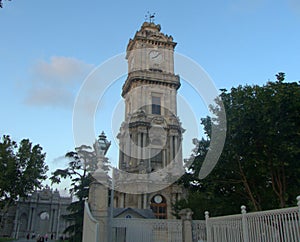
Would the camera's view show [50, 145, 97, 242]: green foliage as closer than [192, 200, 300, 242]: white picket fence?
No

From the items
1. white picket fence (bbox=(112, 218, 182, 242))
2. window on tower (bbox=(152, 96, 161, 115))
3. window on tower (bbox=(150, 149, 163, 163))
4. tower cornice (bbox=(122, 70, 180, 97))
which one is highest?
tower cornice (bbox=(122, 70, 180, 97))

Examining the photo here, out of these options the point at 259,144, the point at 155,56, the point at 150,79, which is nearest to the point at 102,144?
the point at 259,144

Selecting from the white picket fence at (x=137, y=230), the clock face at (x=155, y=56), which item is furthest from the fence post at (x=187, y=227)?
the clock face at (x=155, y=56)

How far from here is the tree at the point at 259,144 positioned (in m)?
13.5

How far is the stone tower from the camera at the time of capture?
117 feet

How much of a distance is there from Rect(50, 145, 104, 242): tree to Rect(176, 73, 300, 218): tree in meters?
12.0

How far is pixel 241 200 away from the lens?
723 inches

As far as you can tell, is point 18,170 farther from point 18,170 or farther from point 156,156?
point 156,156

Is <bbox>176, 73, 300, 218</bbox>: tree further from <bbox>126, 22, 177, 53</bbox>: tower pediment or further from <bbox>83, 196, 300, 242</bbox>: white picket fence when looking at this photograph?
<bbox>126, 22, 177, 53</bbox>: tower pediment

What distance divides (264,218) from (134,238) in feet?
19.7

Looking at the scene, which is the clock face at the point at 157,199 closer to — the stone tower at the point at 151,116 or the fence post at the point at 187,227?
the stone tower at the point at 151,116

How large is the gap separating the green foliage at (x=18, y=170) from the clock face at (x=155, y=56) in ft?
65.7

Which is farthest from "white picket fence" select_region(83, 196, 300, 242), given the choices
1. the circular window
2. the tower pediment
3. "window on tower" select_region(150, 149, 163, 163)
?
the circular window

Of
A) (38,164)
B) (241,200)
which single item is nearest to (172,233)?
(241,200)
